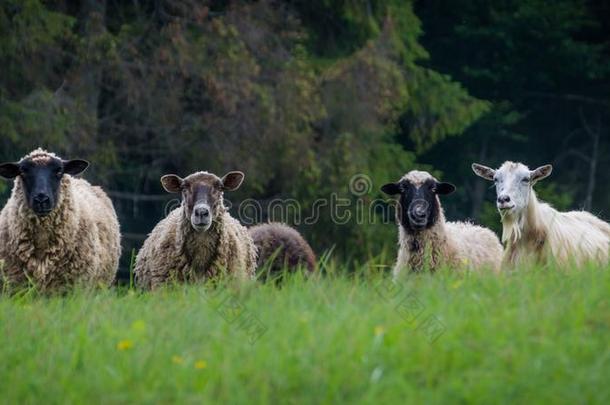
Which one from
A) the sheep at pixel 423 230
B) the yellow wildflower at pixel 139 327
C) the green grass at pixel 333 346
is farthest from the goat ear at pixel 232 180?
the yellow wildflower at pixel 139 327

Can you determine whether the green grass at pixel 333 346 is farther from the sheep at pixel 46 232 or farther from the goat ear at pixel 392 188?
the goat ear at pixel 392 188

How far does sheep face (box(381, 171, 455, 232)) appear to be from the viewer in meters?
12.5

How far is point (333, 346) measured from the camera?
25.2ft

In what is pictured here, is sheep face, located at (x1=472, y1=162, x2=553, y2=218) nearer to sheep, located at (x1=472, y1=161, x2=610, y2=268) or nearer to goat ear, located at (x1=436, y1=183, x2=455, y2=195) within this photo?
sheep, located at (x1=472, y1=161, x2=610, y2=268)

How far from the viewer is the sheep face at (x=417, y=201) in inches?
490

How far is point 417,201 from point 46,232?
3.75 metres

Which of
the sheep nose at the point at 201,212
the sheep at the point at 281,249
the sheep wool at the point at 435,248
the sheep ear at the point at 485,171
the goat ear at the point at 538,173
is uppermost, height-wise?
the goat ear at the point at 538,173

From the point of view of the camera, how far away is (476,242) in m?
13.6

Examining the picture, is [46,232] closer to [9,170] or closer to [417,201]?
[9,170]

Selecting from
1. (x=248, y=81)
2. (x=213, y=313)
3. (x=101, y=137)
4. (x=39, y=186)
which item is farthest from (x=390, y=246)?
(x=213, y=313)

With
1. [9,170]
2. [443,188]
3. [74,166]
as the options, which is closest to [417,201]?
[443,188]

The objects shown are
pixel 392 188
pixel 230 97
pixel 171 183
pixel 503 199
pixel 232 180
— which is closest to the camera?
pixel 503 199

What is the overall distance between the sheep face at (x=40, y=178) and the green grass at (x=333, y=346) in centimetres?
243

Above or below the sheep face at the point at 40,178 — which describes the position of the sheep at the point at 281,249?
below
